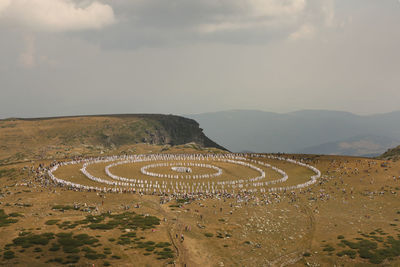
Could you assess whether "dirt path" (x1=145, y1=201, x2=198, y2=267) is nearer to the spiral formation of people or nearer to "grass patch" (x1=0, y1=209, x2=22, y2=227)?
the spiral formation of people

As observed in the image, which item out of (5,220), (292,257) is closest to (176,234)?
(292,257)

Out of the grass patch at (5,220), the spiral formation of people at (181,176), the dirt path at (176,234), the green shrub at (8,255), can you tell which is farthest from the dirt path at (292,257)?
the grass patch at (5,220)

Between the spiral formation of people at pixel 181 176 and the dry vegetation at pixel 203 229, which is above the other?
the spiral formation of people at pixel 181 176

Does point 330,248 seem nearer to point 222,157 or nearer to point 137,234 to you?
point 137,234

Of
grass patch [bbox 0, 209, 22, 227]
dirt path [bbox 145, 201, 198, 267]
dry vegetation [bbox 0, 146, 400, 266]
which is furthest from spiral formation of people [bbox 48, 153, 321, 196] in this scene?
Result: grass patch [bbox 0, 209, 22, 227]

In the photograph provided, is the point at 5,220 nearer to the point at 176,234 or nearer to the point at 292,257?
the point at 176,234

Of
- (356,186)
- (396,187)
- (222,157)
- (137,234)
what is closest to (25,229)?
(137,234)

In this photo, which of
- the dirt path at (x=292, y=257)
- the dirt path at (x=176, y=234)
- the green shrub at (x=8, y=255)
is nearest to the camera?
the green shrub at (x=8, y=255)

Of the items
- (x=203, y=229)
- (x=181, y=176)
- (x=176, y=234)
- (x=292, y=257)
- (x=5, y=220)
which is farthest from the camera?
(x=181, y=176)

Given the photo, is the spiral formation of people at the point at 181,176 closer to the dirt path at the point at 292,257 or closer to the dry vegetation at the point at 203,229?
the dry vegetation at the point at 203,229
